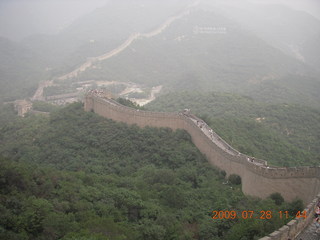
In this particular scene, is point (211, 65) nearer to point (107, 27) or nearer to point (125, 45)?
point (125, 45)

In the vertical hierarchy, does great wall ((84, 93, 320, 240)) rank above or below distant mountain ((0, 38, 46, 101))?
above

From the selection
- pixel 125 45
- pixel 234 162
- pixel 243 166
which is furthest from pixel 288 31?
pixel 243 166

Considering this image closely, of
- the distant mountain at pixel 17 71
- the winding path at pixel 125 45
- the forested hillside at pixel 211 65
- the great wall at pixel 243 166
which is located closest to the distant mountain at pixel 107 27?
the distant mountain at pixel 17 71

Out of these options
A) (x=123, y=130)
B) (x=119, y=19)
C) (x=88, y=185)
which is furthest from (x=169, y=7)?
(x=88, y=185)

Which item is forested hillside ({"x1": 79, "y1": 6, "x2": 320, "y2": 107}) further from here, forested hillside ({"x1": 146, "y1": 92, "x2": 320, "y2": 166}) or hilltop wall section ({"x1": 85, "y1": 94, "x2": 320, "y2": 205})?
hilltop wall section ({"x1": 85, "y1": 94, "x2": 320, "y2": 205})

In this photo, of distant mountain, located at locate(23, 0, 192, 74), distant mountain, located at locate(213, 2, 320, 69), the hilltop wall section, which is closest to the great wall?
the hilltop wall section

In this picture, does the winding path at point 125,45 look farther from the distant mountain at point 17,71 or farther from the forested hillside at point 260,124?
the forested hillside at point 260,124
